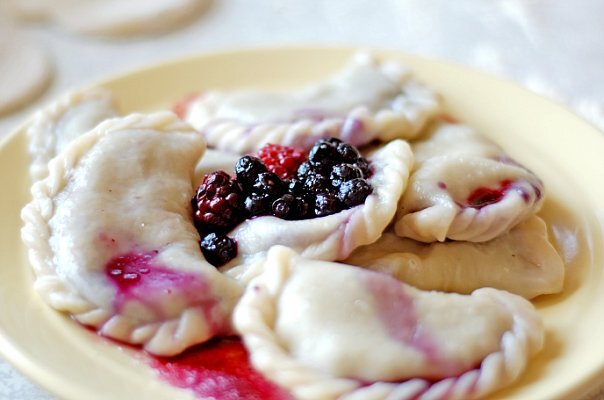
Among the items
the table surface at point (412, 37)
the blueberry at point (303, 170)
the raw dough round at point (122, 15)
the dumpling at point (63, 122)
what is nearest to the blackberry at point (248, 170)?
the blueberry at point (303, 170)

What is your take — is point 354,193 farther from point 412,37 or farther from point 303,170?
point 412,37

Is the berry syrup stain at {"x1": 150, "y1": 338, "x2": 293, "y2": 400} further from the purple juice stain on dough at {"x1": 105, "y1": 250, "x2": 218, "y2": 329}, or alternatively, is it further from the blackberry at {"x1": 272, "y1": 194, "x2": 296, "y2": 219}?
the blackberry at {"x1": 272, "y1": 194, "x2": 296, "y2": 219}

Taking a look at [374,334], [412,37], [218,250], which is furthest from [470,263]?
[412,37]

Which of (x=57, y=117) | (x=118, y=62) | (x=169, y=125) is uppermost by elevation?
(x=169, y=125)

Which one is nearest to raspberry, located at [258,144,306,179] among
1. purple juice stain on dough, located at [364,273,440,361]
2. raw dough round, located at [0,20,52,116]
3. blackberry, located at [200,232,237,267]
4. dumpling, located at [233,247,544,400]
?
blackberry, located at [200,232,237,267]

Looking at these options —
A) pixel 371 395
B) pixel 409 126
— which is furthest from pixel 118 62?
pixel 371 395

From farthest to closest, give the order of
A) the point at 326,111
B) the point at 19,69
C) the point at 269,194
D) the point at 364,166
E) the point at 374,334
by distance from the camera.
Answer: the point at 19,69 < the point at 326,111 < the point at 364,166 < the point at 269,194 < the point at 374,334

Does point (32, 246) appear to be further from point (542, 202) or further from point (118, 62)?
point (118, 62)
